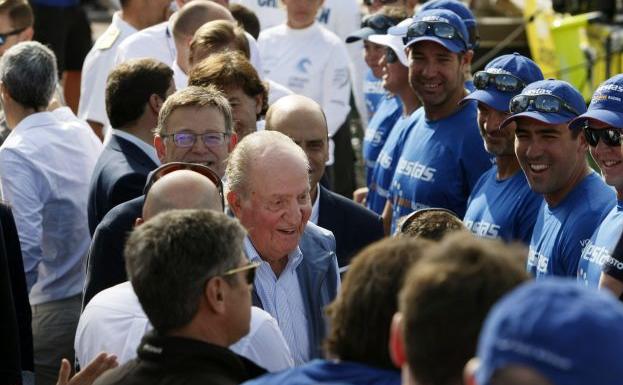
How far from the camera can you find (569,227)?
4.79 meters

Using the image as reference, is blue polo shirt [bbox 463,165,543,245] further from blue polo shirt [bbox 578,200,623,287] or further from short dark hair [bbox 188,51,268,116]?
short dark hair [bbox 188,51,268,116]

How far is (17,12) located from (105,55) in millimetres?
700

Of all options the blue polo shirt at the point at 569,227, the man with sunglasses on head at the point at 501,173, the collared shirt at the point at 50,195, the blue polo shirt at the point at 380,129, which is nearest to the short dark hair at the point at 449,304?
the blue polo shirt at the point at 569,227

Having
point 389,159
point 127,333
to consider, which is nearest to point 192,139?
point 127,333

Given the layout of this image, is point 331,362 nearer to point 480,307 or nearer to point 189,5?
point 480,307

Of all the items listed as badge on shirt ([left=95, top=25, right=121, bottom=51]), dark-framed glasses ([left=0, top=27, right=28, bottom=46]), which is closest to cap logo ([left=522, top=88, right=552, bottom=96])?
badge on shirt ([left=95, top=25, right=121, bottom=51])

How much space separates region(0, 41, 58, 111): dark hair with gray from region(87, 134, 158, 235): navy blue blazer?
60cm

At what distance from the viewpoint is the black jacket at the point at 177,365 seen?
2928 millimetres

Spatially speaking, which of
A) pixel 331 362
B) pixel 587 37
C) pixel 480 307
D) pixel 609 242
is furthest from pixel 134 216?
pixel 587 37

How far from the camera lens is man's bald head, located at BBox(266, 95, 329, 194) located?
5473 mm

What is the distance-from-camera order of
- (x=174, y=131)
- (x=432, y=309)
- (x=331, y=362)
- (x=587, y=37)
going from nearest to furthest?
(x=432, y=309)
(x=331, y=362)
(x=174, y=131)
(x=587, y=37)

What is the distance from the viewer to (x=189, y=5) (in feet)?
23.6

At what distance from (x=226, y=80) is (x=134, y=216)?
4.61 ft

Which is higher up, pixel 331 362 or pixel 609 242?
pixel 331 362
